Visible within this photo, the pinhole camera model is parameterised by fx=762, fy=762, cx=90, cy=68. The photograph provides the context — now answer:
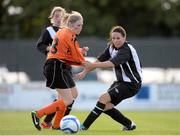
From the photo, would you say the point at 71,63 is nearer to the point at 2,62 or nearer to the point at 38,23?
the point at 2,62

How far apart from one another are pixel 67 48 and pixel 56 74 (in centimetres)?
50

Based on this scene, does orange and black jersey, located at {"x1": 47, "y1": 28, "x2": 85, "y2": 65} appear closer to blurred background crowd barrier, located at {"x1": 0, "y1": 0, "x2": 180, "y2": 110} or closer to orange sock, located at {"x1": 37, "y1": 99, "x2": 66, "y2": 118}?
orange sock, located at {"x1": 37, "y1": 99, "x2": 66, "y2": 118}

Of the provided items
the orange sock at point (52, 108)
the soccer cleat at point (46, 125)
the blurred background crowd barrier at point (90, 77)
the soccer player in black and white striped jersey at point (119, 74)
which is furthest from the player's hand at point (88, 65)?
the blurred background crowd barrier at point (90, 77)

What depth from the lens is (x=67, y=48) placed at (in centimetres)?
1280

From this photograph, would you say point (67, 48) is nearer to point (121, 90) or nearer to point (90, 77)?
point (121, 90)

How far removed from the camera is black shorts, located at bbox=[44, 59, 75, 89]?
12922mm

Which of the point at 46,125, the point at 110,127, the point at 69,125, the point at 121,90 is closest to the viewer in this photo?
the point at 69,125

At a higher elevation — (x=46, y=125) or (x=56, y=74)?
(x=56, y=74)

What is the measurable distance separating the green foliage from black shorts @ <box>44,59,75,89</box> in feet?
81.8

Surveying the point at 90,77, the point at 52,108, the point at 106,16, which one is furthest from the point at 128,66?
the point at 106,16

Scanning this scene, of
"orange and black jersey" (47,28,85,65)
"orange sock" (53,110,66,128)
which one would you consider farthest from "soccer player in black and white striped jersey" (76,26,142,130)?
"orange sock" (53,110,66,128)

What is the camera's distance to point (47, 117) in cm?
1408

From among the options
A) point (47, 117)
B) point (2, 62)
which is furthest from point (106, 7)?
point (47, 117)

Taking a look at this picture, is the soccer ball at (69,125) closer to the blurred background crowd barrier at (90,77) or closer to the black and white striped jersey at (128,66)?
the black and white striped jersey at (128,66)
